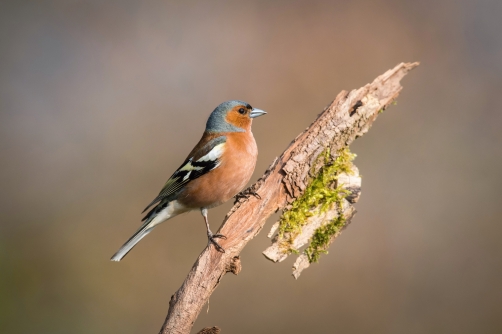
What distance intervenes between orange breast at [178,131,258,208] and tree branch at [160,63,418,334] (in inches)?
14.4

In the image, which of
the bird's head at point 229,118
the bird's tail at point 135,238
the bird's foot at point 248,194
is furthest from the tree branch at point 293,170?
the bird's tail at point 135,238

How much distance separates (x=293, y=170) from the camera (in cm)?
402

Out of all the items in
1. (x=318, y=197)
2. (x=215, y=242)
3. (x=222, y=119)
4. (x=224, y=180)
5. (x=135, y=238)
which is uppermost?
(x=222, y=119)

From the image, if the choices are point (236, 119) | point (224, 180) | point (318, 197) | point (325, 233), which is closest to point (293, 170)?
point (318, 197)

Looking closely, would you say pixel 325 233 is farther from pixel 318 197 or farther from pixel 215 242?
pixel 215 242

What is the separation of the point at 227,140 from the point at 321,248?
148 cm

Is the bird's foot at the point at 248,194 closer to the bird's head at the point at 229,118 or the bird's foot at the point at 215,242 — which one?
the bird's foot at the point at 215,242

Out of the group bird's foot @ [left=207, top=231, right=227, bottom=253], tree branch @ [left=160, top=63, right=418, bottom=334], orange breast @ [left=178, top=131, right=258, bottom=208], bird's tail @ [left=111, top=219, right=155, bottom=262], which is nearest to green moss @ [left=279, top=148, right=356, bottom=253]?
tree branch @ [left=160, top=63, right=418, bottom=334]

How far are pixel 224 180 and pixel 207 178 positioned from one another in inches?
7.2

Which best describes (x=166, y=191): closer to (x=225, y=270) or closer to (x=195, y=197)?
(x=195, y=197)

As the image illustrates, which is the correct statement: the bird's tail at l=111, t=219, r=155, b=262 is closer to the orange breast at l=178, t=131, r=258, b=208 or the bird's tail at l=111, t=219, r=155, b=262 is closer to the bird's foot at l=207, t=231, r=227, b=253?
the orange breast at l=178, t=131, r=258, b=208

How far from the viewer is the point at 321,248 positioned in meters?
4.02

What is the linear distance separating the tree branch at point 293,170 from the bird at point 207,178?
1.36 feet

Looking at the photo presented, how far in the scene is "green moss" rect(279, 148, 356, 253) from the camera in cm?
396
